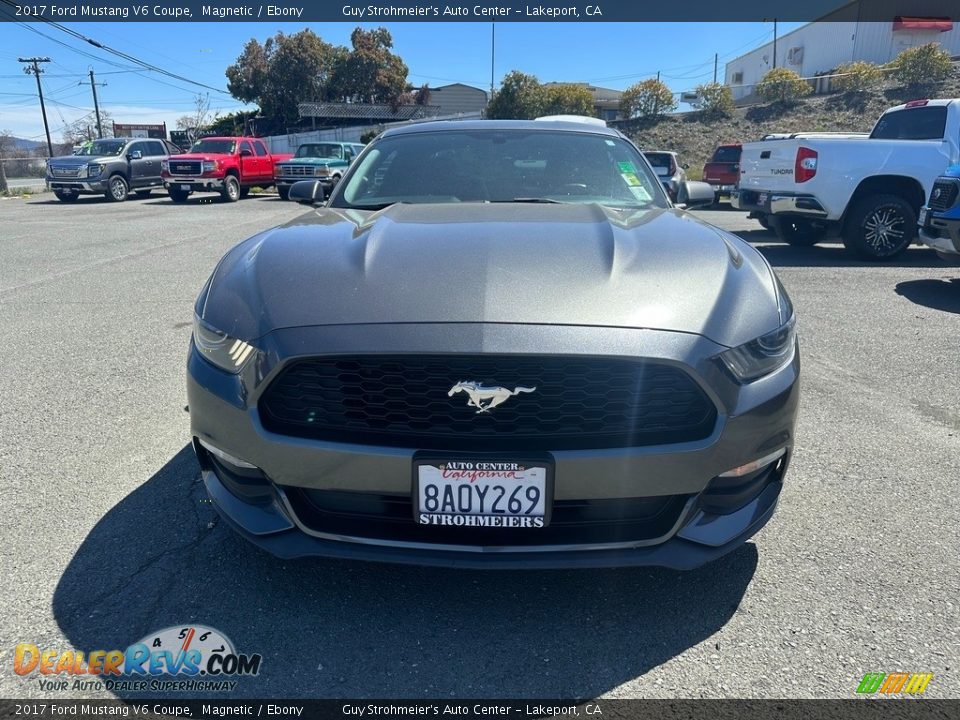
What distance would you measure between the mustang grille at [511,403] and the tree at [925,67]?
3734 centimetres

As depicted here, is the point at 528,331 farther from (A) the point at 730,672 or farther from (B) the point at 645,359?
(A) the point at 730,672

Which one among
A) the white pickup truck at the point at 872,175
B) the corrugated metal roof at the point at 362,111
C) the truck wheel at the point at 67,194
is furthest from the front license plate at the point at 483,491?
the corrugated metal roof at the point at 362,111

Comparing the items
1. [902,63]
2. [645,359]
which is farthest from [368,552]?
[902,63]

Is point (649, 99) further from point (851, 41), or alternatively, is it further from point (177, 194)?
point (177, 194)

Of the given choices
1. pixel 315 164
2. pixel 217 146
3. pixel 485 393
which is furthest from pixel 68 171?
pixel 485 393

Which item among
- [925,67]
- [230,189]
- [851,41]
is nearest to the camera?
[230,189]

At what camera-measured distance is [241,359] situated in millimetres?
2084

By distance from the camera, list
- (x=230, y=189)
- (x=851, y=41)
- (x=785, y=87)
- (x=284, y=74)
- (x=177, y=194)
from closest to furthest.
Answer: (x=177, y=194) < (x=230, y=189) < (x=785, y=87) < (x=851, y=41) < (x=284, y=74)

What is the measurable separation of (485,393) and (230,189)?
72.1ft

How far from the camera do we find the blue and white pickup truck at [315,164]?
21.1m

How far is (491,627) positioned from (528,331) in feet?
3.12

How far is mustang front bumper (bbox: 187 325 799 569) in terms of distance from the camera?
6.32 ft

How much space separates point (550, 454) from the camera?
1919 millimetres

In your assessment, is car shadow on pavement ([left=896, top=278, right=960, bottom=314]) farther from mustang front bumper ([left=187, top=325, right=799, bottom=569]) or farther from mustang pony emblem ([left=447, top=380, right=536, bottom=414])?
mustang pony emblem ([left=447, top=380, right=536, bottom=414])
